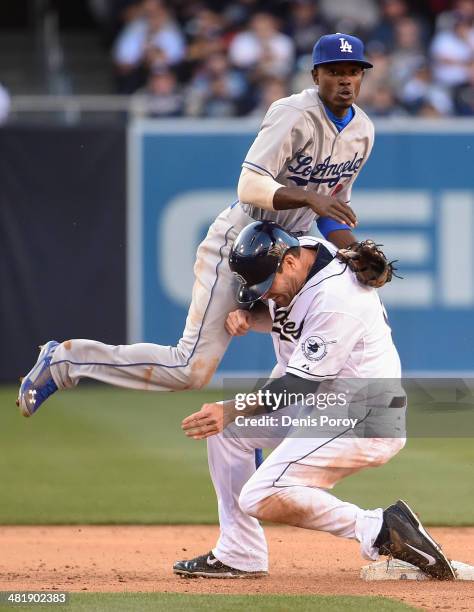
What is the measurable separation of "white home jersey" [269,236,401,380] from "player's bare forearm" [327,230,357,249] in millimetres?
702

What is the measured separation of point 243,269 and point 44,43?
1288 cm

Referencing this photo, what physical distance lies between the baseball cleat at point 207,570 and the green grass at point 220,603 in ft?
1.81

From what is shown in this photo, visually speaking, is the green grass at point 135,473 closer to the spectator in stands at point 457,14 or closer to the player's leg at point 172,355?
the player's leg at point 172,355

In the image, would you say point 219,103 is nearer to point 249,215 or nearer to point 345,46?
point 249,215

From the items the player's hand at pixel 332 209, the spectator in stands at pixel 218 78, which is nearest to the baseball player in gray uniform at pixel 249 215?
the player's hand at pixel 332 209

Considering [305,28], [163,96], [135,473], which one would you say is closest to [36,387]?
[135,473]

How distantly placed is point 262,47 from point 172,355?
9335mm

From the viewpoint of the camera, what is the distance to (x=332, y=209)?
18.6ft

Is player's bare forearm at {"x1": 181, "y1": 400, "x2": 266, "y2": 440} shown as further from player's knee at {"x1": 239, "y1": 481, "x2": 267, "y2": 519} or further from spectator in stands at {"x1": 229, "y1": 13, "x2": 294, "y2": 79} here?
spectator in stands at {"x1": 229, "y1": 13, "x2": 294, "y2": 79}

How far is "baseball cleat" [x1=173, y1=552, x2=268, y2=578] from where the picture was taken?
5.87 metres

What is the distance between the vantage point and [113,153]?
13.0m

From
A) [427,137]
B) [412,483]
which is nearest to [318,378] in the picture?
[412,483]

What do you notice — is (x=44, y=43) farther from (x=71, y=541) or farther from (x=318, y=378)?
(x=318, y=378)

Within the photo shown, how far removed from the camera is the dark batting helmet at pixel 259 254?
5488mm
